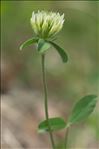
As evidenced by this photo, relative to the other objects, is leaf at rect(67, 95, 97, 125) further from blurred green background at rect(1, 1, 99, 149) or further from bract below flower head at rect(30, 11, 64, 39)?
blurred green background at rect(1, 1, 99, 149)

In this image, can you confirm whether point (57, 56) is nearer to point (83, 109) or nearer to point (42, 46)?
point (83, 109)

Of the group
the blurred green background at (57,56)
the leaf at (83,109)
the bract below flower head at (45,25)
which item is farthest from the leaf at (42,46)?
the blurred green background at (57,56)

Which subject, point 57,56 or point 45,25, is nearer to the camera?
point 45,25

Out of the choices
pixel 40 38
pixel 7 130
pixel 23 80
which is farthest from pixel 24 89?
pixel 40 38

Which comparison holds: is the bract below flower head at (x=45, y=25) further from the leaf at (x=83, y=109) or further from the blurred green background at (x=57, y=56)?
the blurred green background at (x=57, y=56)

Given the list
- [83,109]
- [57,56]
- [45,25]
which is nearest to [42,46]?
[45,25]
